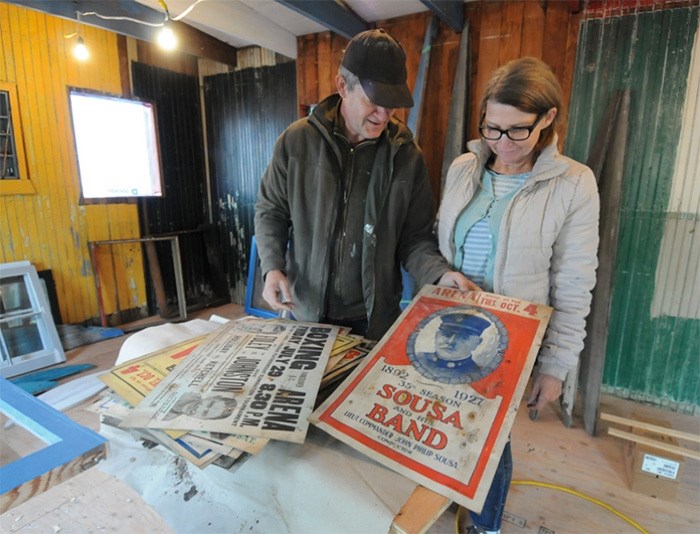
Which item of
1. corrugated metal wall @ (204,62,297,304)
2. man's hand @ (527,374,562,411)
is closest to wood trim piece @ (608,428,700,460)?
man's hand @ (527,374,562,411)

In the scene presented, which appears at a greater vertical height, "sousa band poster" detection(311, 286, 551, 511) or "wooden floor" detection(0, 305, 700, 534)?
"sousa band poster" detection(311, 286, 551, 511)

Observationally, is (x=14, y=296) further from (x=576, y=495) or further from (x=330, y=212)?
(x=576, y=495)

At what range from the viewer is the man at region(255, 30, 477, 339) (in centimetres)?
118

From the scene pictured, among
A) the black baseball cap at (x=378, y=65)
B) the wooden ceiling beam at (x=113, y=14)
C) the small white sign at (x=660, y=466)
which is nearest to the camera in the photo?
the black baseball cap at (x=378, y=65)

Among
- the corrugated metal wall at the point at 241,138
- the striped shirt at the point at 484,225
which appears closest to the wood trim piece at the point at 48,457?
the striped shirt at the point at 484,225

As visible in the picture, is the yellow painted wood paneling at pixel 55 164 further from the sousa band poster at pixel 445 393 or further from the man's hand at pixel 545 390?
the man's hand at pixel 545 390

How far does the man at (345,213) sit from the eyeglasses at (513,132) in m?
0.28

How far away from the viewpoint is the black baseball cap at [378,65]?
1.04m

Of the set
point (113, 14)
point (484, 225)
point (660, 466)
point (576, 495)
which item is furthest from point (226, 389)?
point (113, 14)

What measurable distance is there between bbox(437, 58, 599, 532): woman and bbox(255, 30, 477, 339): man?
213 millimetres

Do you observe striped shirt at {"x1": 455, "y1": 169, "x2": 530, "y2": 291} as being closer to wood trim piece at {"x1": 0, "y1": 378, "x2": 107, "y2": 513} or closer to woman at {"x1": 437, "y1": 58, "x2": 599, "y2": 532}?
woman at {"x1": 437, "y1": 58, "x2": 599, "y2": 532}

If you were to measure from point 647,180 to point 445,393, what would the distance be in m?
2.20

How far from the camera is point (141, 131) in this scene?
11.5ft

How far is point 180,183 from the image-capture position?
12.7ft
